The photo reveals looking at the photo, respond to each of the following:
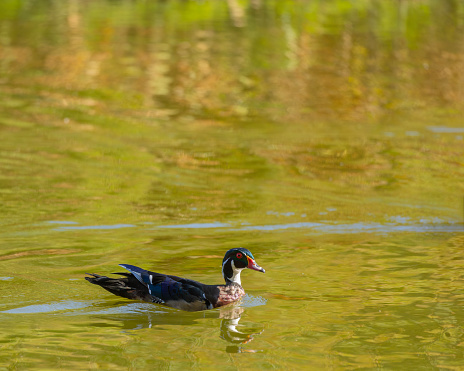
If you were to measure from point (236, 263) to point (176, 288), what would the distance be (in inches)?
28.2

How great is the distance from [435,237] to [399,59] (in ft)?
60.7

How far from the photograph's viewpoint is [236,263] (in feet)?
28.7

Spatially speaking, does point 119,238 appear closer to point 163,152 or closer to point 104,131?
point 163,152

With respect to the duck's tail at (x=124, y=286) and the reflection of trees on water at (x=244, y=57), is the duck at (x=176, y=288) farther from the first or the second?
the reflection of trees on water at (x=244, y=57)

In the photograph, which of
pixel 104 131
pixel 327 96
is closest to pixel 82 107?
pixel 104 131

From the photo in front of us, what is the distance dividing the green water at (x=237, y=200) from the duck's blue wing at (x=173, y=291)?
0.56 feet

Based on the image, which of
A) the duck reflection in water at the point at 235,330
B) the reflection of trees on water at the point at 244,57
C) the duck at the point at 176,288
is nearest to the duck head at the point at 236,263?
the duck at the point at 176,288

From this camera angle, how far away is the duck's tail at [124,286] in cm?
848

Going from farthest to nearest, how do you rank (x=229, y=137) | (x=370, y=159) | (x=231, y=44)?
(x=231, y=44)
(x=229, y=137)
(x=370, y=159)

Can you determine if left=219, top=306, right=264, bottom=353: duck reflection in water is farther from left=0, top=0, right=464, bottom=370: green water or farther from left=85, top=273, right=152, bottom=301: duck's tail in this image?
left=85, top=273, right=152, bottom=301: duck's tail

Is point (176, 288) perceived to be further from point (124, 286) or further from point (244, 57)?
point (244, 57)

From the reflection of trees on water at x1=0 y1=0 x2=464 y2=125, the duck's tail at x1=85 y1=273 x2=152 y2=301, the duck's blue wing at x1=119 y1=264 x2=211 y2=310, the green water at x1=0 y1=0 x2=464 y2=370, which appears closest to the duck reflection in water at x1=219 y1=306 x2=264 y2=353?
the green water at x1=0 y1=0 x2=464 y2=370

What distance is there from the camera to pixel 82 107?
2053cm

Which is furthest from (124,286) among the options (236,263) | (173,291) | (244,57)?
(244,57)
